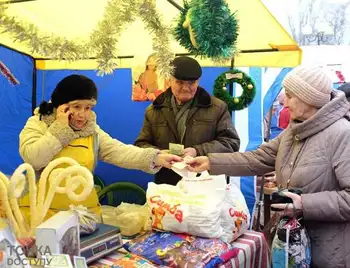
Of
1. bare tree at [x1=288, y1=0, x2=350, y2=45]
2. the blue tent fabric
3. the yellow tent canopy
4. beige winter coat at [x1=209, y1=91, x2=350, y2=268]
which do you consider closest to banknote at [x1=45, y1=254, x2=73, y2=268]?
beige winter coat at [x1=209, y1=91, x2=350, y2=268]

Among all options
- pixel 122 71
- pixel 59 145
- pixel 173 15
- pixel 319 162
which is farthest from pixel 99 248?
pixel 122 71

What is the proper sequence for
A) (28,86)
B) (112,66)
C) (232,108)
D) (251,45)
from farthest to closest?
(28,86)
(251,45)
(232,108)
(112,66)

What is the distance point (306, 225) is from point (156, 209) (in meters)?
0.57

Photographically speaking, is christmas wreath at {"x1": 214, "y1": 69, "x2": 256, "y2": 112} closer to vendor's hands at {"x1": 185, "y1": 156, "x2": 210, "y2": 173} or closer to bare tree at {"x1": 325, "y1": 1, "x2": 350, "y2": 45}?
vendor's hands at {"x1": 185, "y1": 156, "x2": 210, "y2": 173}

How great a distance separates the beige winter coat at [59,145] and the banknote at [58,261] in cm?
63

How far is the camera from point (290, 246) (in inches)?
56.4

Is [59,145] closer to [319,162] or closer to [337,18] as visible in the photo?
[319,162]

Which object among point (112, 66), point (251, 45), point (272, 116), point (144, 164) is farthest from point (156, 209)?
point (272, 116)

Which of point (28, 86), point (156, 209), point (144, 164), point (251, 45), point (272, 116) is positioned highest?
point (251, 45)

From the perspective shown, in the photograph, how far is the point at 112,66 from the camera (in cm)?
144

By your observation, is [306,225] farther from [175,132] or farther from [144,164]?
[175,132]

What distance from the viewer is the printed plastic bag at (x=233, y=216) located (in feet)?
4.82

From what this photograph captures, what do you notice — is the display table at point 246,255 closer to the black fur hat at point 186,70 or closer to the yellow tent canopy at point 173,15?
the black fur hat at point 186,70

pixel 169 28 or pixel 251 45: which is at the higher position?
pixel 251 45
